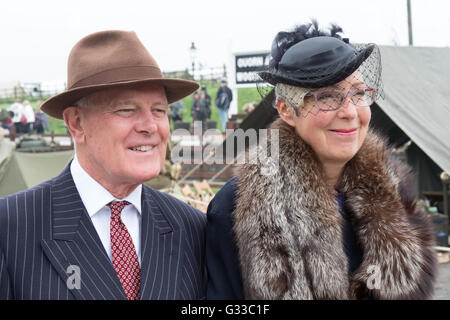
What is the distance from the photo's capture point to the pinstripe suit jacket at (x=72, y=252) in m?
1.71

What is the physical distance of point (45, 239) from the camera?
178 centimetres

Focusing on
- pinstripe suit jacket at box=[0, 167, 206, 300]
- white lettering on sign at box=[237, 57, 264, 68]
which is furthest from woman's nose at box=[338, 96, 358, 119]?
white lettering on sign at box=[237, 57, 264, 68]

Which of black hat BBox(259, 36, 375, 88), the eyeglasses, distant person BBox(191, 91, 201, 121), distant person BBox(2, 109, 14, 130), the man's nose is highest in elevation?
black hat BBox(259, 36, 375, 88)

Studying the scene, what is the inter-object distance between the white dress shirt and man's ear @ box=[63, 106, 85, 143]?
0.37ft

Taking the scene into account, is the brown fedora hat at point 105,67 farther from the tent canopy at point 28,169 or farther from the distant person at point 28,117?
the distant person at point 28,117

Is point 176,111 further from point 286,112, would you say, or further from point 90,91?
point 90,91

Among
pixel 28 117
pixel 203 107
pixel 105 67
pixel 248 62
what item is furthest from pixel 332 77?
pixel 28 117

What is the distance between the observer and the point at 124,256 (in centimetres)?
190

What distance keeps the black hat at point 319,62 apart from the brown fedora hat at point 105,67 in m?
0.45

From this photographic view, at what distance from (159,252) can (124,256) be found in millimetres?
147

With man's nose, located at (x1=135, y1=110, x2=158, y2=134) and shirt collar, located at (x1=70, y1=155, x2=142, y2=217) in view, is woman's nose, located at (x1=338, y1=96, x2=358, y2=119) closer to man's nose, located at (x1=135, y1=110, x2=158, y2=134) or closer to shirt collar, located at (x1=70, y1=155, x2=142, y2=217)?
man's nose, located at (x1=135, y1=110, x2=158, y2=134)

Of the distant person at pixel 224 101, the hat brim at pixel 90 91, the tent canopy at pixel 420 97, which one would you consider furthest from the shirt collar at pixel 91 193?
the distant person at pixel 224 101

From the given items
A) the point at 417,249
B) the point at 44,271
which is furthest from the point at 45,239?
the point at 417,249

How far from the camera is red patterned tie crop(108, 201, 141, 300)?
1.88 metres
